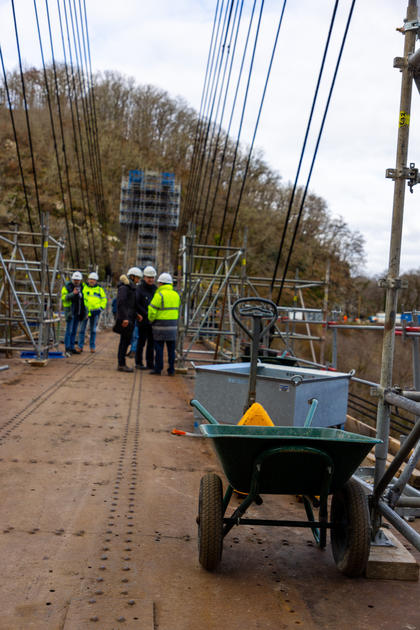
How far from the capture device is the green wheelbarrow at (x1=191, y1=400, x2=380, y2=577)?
3.15 meters

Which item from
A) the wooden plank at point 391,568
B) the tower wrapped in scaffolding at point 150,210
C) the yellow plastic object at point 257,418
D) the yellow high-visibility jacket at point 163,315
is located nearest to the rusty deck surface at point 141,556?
the wooden plank at point 391,568

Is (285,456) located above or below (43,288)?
below

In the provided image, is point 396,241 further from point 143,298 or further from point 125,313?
point 143,298

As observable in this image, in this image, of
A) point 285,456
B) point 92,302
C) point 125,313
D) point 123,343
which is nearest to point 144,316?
point 125,313

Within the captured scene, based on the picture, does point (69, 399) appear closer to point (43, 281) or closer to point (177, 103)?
point (43, 281)

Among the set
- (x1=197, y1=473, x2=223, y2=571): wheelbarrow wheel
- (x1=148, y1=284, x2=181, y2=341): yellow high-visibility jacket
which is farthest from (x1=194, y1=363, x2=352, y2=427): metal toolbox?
(x1=148, y1=284, x2=181, y2=341): yellow high-visibility jacket

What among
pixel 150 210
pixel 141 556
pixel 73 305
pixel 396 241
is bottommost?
pixel 141 556

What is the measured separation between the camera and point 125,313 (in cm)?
1227

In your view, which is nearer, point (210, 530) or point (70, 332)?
point (210, 530)

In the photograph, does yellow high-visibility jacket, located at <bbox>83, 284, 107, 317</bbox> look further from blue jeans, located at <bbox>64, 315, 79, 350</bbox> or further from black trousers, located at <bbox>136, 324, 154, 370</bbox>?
black trousers, located at <bbox>136, 324, 154, 370</bbox>

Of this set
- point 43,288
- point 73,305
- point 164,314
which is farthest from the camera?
point 73,305

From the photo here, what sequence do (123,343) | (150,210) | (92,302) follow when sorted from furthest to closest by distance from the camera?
1. (150,210)
2. (92,302)
3. (123,343)

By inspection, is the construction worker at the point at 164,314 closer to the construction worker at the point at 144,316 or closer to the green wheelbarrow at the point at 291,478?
the construction worker at the point at 144,316

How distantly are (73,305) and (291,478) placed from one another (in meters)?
11.4
